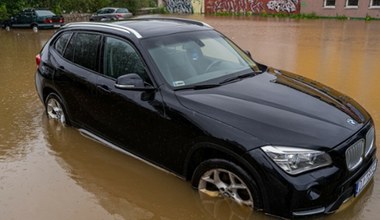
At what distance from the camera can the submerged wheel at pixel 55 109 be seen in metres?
5.78

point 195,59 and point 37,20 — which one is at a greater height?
point 195,59

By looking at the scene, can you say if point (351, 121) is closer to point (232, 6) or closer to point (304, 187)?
point (304, 187)

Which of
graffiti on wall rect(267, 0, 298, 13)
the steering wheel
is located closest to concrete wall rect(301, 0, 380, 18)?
graffiti on wall rect(267, 0, 298, 13)

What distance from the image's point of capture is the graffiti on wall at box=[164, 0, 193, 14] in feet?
159

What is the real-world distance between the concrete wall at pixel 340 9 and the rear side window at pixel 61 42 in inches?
1298

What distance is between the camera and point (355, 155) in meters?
3.48

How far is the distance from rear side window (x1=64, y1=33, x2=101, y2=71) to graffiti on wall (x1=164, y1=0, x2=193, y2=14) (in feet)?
145

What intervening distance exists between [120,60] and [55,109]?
2.02m

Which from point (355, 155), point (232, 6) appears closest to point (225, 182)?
point (355, 155)

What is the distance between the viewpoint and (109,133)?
4789 millimetres

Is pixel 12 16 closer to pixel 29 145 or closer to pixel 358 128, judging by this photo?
pixel 29 145

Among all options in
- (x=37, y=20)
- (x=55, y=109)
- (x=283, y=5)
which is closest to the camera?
(x=55, y=109)

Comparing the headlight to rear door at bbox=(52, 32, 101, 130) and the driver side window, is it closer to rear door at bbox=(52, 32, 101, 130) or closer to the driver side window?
the driver side window

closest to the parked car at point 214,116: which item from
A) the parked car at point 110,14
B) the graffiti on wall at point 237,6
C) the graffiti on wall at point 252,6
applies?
the parked car at point 110,14
